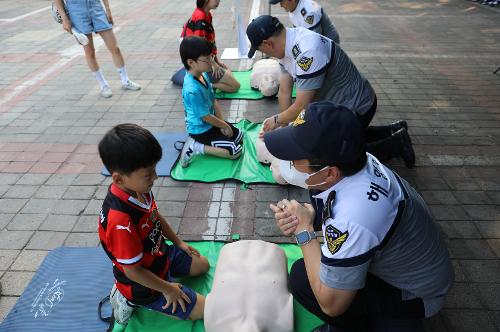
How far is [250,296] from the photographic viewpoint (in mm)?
2232

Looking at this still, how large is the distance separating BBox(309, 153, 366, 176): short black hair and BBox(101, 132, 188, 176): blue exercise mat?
2571 mm

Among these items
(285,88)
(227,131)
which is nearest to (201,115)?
(227,131)

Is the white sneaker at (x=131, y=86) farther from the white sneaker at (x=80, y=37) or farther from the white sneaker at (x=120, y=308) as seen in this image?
the white sneaker at (x=120, y=308)

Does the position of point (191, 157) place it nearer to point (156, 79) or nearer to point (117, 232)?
point (117, 232)

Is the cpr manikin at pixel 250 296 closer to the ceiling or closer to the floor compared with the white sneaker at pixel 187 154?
closer to the ceiling

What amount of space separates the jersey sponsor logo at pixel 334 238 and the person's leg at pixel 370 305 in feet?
1.95

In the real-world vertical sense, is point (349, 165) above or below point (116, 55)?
above

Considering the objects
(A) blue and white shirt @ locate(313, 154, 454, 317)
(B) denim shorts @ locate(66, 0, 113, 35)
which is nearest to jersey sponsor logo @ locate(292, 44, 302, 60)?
(A) blue and white shirt @ locate(313, 154, 454, 317)

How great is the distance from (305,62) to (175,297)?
2.20 m

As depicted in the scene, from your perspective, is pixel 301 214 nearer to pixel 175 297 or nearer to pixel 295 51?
pixel 175 297

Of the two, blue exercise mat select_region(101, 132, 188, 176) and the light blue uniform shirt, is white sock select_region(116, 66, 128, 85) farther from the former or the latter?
the light blue uniform shirt

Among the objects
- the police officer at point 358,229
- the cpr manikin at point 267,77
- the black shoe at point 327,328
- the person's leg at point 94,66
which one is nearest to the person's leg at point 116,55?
the person's leg at point 94,66

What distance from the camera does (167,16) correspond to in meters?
11.0

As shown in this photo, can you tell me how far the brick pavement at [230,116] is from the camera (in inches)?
119
